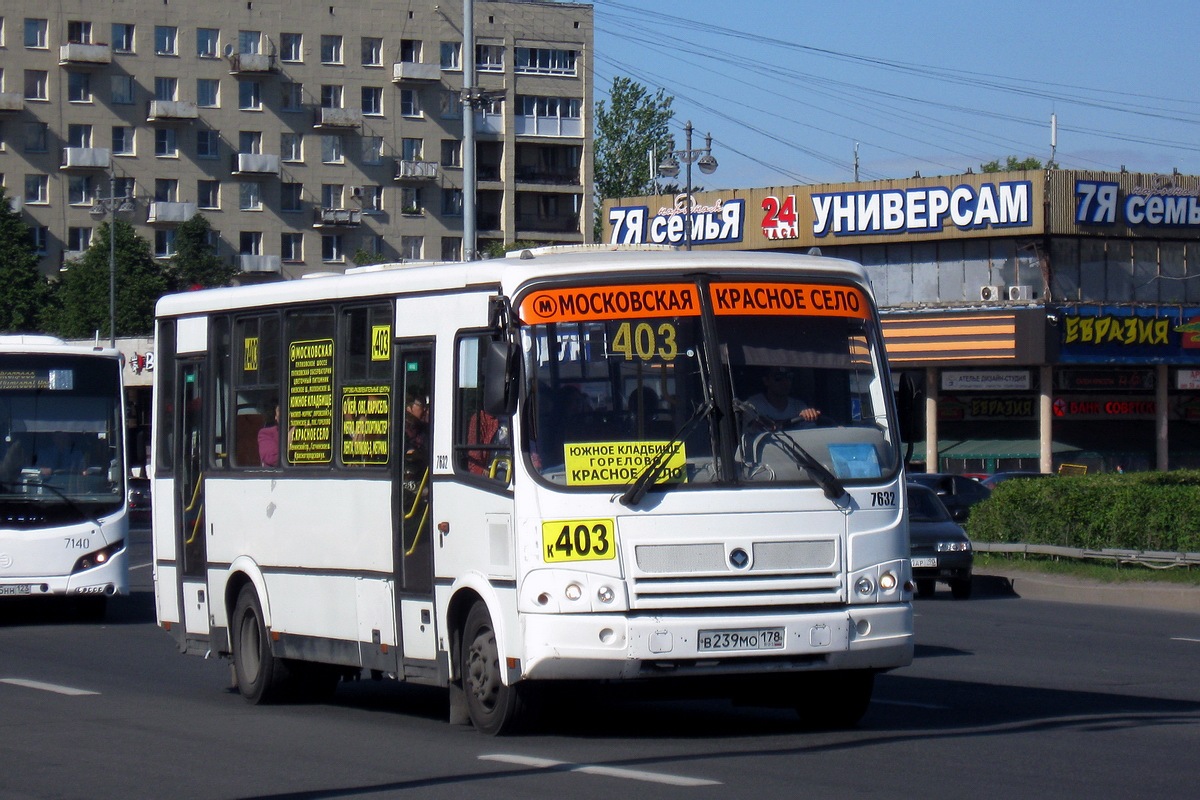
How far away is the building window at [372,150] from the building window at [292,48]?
5.19 meters

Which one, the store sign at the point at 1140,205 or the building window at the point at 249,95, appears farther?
the building window at the point at 249,95

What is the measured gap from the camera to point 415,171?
95.7 m

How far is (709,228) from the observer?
58000 millimetres

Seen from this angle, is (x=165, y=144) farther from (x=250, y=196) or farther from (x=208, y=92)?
(x=250, y=196)

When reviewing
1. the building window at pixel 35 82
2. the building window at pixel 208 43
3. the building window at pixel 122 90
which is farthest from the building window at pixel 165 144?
the building window at pixel 35 82

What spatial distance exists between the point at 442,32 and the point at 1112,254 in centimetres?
5222

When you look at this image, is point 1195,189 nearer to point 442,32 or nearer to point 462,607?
point 462,607

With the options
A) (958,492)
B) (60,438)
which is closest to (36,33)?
(958,492)

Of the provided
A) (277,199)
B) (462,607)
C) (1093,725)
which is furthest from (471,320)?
(277,199)

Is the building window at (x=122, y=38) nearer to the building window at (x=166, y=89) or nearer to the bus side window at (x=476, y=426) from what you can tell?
the building window at (x=166, y=89)

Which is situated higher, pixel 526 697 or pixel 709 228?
pixel 709 228

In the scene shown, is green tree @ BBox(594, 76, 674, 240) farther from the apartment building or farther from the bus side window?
the bus side window

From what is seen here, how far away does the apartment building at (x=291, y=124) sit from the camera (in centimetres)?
8800

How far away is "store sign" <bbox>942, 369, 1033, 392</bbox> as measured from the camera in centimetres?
5306
